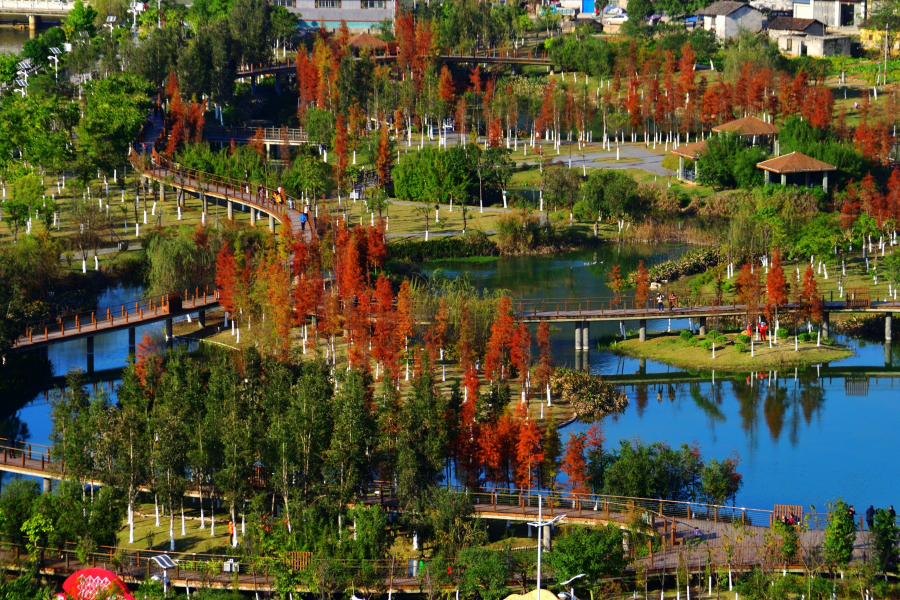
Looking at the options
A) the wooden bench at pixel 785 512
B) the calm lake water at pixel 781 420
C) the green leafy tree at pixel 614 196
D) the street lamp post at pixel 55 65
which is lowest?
the calm lake water at pixel 781 420

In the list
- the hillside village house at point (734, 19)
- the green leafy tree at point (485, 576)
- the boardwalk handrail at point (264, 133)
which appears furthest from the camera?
the hillside village house at point (734, 19)

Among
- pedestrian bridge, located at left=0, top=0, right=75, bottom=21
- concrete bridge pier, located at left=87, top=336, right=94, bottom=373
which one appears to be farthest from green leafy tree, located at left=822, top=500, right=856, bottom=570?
pedestrian bridge, located at left=0, top=0, right=75, bottom=21

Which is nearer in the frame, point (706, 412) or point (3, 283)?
point (706, 412)

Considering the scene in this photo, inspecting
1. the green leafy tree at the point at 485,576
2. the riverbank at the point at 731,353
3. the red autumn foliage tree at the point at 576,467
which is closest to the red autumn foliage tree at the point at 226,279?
the riverbank at the point at 731,353

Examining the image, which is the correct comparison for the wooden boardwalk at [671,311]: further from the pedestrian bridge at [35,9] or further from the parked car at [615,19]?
the pedestrian bridge at [35,9]

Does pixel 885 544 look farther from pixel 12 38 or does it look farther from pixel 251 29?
pixel 12 38

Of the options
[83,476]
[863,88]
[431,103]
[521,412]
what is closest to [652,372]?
[521,412]

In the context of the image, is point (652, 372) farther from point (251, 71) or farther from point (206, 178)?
point (251, 71)

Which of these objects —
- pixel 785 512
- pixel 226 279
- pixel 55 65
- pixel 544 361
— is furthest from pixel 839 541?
pixel 55 65
